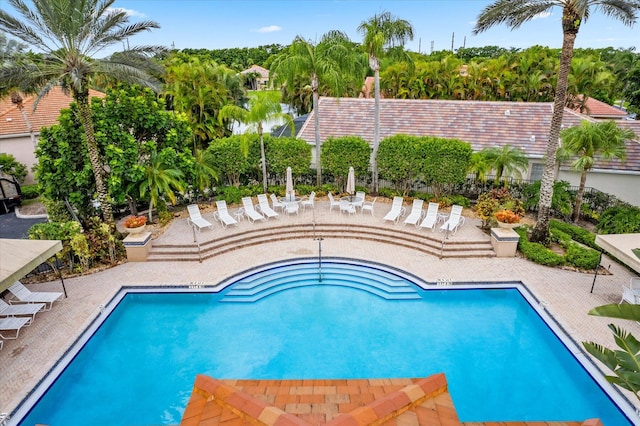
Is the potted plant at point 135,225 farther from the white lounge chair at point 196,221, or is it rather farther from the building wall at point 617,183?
the building wall at point 617,183

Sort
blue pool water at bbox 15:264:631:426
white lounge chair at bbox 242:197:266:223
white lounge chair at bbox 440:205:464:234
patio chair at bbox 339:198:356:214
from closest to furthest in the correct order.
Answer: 1. blue pool water at bbox 15:264:631:426
2. white lounge chair at bbox 440:205:464:234
3. white lounge chair at bbox 242:197:266:223
4. patio chair at bbox 339:198:356:214

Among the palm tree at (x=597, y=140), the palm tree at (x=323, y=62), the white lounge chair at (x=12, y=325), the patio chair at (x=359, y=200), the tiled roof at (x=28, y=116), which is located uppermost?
the palm tree at (x=323, y=62)

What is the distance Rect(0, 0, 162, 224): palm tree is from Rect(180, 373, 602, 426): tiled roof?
40.2 feet

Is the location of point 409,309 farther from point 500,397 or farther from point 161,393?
point 161,393

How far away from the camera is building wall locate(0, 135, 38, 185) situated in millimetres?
26328

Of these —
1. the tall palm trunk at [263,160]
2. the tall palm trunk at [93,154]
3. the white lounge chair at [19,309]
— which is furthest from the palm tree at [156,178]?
the white lounge chair at [19,309]

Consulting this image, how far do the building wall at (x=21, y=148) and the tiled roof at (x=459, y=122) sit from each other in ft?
63.1

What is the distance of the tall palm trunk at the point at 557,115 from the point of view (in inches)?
545

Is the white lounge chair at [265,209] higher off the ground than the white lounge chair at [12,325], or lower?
higher

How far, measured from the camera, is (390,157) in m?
20.8

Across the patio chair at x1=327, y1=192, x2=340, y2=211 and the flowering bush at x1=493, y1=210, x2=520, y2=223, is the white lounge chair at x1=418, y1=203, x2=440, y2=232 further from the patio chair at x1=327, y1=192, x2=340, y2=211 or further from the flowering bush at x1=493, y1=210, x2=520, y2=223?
the patio chair at x1=327, y1=192, x2=340, y2=211

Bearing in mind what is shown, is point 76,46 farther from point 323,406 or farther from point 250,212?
Answer: point 323,406

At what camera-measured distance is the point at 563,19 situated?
1393 centimetres

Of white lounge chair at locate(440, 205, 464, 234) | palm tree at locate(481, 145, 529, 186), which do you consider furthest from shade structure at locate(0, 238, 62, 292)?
palm tree at locate(481, 145, 529, 186)
